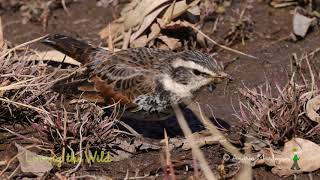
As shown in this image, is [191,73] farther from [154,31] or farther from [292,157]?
[154,31]

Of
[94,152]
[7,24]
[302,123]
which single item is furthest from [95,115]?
[7,24]

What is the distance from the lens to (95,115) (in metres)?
5.89

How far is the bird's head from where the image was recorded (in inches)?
232

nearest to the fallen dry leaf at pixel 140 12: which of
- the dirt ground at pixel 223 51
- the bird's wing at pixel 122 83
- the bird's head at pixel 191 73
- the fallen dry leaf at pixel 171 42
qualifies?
the fallen dry leaf at pixel 171 42

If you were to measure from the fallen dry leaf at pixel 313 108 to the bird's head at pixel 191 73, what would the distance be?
0.74 metres

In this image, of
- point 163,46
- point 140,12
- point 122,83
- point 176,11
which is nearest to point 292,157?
point 122,83

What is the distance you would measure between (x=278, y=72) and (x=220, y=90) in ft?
2.38

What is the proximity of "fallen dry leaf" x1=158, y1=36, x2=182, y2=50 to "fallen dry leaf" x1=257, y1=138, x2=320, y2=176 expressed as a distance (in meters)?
2.32

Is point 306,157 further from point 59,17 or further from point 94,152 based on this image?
point 59,17

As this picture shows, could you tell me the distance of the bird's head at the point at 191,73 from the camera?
589cm

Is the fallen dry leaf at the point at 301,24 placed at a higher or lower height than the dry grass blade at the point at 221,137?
higher

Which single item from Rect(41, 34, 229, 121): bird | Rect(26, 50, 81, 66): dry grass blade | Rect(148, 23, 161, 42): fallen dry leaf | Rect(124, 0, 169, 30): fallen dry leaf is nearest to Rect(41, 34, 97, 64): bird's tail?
Rect(41, 34, 229, 121): bird

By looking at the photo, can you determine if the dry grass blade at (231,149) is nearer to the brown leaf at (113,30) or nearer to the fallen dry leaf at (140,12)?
the fallen dry leaf at (140,12)

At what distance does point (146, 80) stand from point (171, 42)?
168 centimetres
